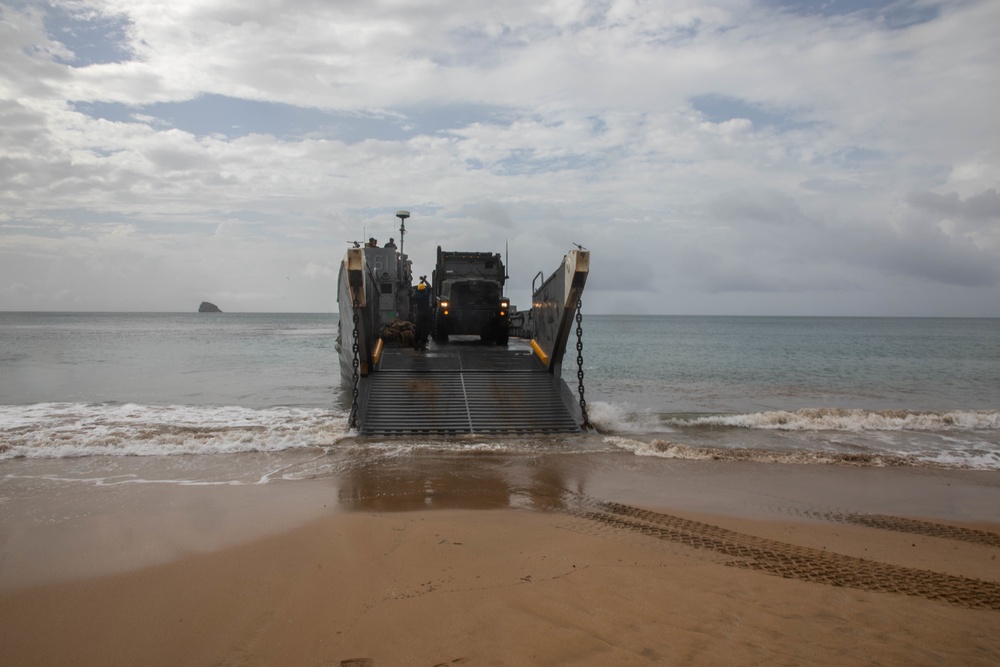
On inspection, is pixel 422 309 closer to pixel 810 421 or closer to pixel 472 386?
pixel 472 386

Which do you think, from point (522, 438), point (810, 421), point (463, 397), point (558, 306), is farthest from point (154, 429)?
point (810, 421)

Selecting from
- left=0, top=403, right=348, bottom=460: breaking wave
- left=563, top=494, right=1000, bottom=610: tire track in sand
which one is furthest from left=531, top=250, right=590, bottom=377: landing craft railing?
left=563, top=494, right=1000, bottom=610: tire track in sand

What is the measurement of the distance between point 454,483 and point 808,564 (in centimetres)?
365

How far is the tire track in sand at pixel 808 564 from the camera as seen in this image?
4109 mm

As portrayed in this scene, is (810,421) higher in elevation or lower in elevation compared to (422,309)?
lower

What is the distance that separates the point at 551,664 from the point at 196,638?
1.93 m

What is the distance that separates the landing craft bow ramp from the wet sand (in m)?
2.72

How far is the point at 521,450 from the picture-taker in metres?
8.77

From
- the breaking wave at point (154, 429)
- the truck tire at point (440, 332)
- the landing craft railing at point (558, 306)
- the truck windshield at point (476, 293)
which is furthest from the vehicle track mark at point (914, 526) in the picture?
the truck tire at point (440, 332)

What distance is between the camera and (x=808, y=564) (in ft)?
14.9

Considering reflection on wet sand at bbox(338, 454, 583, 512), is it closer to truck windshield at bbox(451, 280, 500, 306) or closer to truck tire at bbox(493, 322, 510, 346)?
truck tire at bbox(493, 322, 510, 346)

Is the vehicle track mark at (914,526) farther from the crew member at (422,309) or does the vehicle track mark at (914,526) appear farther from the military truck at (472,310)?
the crew member at (422,309)

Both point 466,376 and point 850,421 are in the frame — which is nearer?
point 466,376

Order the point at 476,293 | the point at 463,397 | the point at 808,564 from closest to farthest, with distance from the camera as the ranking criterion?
1. the point at 808,564
2. the point at 463,397
3. the point at 476,293
